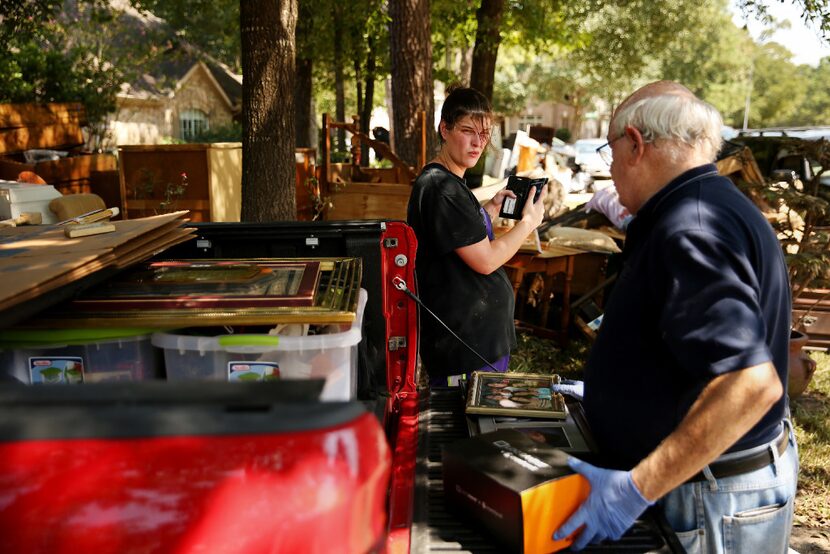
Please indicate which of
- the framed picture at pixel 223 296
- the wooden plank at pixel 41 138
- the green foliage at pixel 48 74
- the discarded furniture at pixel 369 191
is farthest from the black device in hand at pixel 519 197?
the green foliage at pixel 48 74

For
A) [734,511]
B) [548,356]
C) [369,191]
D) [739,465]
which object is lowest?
[548,356]

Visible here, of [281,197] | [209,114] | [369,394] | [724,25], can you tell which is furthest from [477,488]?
[724,25]

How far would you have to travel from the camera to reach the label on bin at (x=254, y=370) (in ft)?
5.40

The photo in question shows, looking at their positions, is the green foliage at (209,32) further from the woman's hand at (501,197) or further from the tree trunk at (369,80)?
the woman's hand at (501,197)

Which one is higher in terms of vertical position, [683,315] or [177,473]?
[683,315]

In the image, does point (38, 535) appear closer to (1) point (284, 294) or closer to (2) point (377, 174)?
(1) point (284, 294)

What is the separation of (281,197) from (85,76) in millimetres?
12484

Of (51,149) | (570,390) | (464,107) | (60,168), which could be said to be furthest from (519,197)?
(51,149)

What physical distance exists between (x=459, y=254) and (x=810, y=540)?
9.36ft

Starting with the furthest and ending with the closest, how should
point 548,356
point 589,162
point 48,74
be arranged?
point 589,162 < point 48,74 < point 548,356

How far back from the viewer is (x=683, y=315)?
5.05 feet

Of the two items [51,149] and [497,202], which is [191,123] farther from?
[497,202]

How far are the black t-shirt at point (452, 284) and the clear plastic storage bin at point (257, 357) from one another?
1.29 m

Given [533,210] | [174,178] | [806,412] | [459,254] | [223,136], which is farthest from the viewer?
[223,136]
